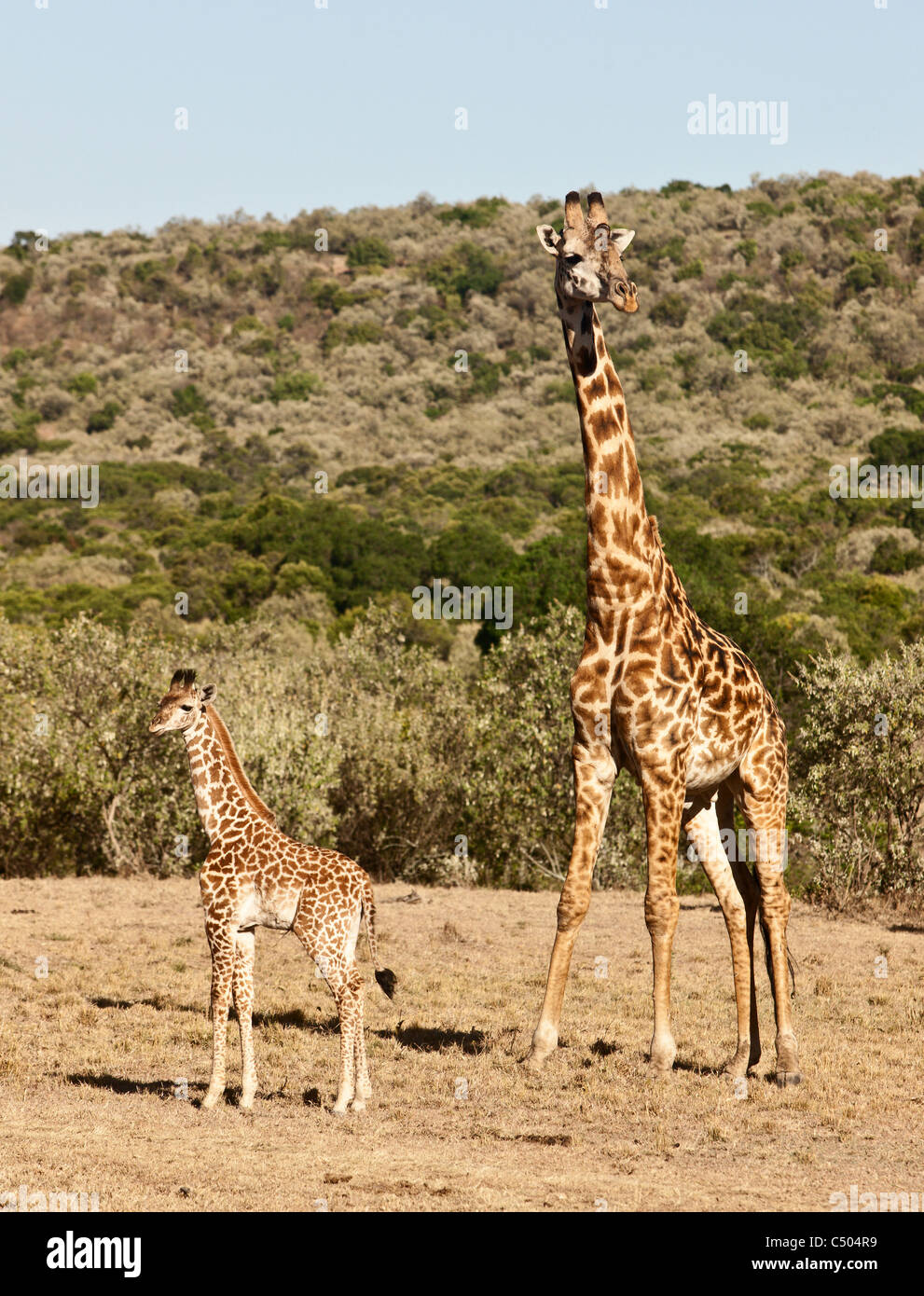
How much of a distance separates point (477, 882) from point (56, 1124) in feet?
50.5

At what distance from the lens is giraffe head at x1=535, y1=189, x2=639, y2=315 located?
966cm

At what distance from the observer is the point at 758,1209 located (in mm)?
7645

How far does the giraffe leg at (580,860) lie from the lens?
10.3 metres

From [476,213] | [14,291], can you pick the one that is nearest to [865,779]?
[14,291]

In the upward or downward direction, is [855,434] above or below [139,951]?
above

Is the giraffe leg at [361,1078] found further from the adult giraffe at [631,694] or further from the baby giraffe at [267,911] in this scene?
the adult giraffe at [631,694]

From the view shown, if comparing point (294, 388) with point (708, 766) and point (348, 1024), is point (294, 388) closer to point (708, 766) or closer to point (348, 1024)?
point (708, 766)

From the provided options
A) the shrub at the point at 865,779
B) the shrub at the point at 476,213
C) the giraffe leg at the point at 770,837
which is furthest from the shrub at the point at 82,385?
the giraffe leg at the point at 770,837

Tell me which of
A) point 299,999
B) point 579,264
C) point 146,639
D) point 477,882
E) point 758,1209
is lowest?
point 477,882

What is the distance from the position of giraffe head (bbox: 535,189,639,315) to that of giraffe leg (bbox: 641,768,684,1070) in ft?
11.6

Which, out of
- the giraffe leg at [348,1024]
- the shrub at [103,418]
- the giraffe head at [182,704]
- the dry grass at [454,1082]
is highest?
the shrub at [103,418]

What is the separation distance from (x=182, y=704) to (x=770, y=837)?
4823 millimetres
